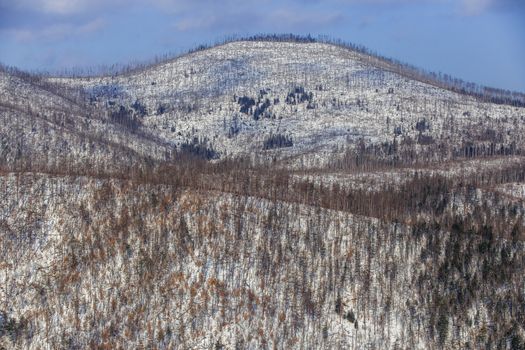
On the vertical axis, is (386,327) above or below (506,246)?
below

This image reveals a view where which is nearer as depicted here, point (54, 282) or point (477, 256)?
point (54, 282)

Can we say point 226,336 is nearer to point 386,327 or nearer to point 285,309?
point 285,309

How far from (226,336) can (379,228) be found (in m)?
45.3

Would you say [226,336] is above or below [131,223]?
below

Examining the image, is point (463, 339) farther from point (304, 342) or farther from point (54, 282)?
point (54, 282)

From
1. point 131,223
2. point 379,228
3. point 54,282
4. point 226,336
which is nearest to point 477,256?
point 379,228

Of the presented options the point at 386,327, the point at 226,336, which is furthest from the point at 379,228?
the point at 226,336

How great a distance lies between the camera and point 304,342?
150750mm

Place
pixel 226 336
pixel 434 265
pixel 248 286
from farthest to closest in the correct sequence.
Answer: pixel 434 265 → pixel 248 286 → pixel 226 336

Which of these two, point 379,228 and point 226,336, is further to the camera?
point 379,228

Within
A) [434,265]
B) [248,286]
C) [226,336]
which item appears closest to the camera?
[226,336]

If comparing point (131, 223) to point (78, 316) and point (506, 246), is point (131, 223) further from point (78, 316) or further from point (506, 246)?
point (506, 246)

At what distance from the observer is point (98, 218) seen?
174750 millimetres

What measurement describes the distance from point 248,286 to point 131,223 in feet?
93.4
